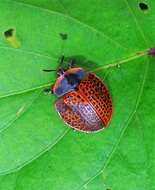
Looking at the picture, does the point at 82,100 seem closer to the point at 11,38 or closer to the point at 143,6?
the point at 11,38

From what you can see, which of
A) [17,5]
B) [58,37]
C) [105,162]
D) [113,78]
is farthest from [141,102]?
[17,5]

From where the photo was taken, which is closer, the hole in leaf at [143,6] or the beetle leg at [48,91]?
the beetle leg at [48,91]

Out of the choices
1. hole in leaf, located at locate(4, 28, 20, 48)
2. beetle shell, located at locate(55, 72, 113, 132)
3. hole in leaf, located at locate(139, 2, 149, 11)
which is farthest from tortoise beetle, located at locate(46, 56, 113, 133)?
hole in leaf, located at locate(139, 2, 149, 11)

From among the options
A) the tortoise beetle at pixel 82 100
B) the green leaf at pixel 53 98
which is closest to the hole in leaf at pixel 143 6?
the green leaf at pixel 53 98

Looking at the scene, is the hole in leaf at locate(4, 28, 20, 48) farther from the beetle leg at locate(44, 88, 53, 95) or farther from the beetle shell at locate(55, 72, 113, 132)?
the beetle shell at locate(55, 72, 113, 132)

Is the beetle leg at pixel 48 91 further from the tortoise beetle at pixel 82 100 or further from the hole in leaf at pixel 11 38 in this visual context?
the hole in leaf at pixel 11 38

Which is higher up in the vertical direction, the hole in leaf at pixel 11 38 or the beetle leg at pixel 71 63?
the hole in leaf at pixel 11 38

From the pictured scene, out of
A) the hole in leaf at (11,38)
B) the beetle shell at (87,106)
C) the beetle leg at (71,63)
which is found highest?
the hole in leaf at (11,38)

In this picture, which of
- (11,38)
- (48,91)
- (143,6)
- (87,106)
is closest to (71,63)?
(48,91)
